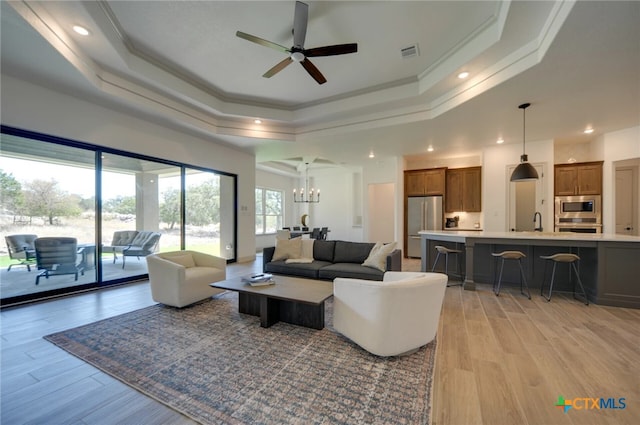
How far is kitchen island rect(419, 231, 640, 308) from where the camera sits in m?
3.39

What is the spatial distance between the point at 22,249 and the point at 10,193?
83 centimetres

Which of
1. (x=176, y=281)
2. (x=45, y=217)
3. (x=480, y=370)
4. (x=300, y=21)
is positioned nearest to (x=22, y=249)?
(x=45, y=217)

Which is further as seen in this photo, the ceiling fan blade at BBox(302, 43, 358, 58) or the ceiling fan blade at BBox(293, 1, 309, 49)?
the ceiling fan blade at BBox(302, 43, 358, 58)

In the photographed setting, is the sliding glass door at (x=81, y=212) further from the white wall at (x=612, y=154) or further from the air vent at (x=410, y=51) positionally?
the white wall at (x=612, y=154)

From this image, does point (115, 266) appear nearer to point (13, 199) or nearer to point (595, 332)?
point (13, 199)

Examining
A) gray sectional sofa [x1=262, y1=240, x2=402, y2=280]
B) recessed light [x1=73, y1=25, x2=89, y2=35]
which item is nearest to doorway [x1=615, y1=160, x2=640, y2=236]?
gray sectional sofa [x1=262, y1=240, x2=402, y2=280]

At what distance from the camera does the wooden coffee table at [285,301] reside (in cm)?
271

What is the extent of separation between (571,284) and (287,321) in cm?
459

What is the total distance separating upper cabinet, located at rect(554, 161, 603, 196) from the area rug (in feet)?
20.0

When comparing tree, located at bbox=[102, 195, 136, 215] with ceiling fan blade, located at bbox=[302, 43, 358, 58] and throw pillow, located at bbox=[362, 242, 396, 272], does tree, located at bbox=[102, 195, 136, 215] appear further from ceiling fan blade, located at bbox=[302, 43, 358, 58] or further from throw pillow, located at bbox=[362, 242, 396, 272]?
throw pillow, located at bbox=[362, 242, 396, 272]

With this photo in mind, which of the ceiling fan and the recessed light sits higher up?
the recessed light

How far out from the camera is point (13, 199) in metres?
3.52

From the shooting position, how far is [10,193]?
3498mm

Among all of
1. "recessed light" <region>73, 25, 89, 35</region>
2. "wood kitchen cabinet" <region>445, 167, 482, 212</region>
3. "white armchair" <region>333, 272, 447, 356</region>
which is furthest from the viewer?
"wood kitchen cabinet" <region>445, 167, 482, 212</region>
